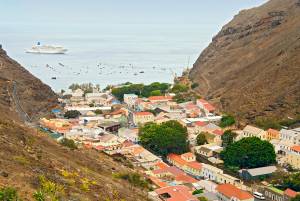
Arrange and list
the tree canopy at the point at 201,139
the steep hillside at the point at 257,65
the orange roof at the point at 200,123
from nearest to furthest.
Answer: the tree canopy at the point at 201,139
the orange roof at the point at 200,123
the steep hillside at the point at 257,65

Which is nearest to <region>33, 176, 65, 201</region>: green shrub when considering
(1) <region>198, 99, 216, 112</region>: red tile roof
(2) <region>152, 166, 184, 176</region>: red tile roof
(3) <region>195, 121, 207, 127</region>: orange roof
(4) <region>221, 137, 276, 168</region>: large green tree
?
(2) <region>152, 166, 184, 176</region>: red tile roof

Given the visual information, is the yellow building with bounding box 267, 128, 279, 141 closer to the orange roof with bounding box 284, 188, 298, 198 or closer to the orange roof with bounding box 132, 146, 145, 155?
the orange roof with bounding box 132, 146, 145, 155

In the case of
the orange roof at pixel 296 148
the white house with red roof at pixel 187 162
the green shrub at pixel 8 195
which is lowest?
the white house with red roof at pixel 187 162

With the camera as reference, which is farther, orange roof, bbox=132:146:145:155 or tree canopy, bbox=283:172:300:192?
orange roof, bbox=132:146:145:155

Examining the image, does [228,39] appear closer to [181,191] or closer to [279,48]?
[279,48]

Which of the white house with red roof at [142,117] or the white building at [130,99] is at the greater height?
the white building at [130,99]

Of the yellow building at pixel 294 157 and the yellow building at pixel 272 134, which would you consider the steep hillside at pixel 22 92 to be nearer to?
the yellow building at pixel 272 134

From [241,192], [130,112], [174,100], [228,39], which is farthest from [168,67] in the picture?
[241,192]

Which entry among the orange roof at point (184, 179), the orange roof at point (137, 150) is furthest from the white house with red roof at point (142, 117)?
the orange roof at point (184, 179)
